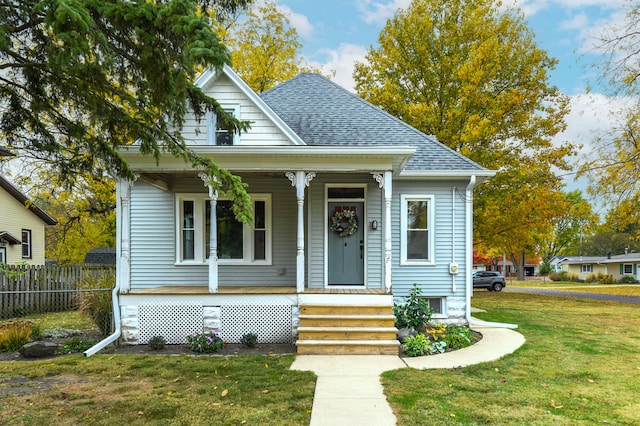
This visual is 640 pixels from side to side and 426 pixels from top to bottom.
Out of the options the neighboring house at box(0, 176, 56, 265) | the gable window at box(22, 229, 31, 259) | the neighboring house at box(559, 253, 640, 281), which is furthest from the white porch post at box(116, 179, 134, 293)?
the neighboring house at box(559, 253, 640, 281)

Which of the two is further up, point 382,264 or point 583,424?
point 382,264

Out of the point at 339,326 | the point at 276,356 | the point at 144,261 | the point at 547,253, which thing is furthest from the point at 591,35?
the point at 547,253

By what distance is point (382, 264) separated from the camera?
8.58m

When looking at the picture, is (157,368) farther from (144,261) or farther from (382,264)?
(382,264)

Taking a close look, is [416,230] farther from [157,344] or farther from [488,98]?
[488,98]

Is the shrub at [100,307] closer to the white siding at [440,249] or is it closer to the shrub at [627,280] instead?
the white siding at [440,249]

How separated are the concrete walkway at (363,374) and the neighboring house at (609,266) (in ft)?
127

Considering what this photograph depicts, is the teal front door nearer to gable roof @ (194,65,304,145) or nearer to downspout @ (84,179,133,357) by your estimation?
gable roof @ (194,65,304,145)

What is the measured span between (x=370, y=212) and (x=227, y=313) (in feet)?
12.2

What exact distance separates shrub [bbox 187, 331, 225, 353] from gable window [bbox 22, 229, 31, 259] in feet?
53.8

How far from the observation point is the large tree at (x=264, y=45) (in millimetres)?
17500

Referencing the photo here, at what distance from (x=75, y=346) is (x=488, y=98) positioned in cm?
1544

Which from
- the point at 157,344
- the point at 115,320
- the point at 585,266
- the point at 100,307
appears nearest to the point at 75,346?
the point at 115,320

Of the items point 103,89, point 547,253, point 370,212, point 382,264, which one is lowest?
point 547,253
